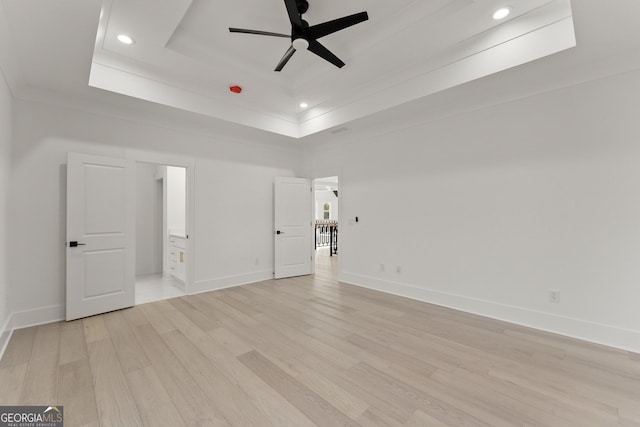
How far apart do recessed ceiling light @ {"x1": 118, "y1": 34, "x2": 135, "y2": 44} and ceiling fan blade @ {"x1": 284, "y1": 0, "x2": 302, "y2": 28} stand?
1883 mm

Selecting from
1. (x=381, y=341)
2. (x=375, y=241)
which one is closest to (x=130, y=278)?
(x=381, y=341)

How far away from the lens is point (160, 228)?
606 cm

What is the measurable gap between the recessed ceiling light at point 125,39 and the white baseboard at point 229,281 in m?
3.37

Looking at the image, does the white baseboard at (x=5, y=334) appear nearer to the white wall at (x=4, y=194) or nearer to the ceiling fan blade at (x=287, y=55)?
the white wall at (x=4, y=194)

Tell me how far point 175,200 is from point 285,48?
3882 millimetres

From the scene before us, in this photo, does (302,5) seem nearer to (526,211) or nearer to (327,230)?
(526,211)

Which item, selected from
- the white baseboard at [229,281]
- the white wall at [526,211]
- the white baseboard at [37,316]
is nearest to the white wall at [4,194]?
the white baseboard at [37,316]

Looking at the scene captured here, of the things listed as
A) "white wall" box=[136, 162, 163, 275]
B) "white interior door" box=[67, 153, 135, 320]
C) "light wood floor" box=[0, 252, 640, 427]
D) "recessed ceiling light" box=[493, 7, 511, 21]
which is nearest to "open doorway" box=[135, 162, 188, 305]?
"white wall" box=[136, 162, 163, 275]

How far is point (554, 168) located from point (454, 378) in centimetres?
258

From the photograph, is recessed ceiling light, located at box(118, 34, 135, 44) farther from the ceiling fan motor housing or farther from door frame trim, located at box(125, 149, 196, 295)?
the ceiling fan motor housing

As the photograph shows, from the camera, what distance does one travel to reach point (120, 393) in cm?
190

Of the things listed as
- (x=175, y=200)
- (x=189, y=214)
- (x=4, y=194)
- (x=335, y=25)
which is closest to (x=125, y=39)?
(x=4, y=194)

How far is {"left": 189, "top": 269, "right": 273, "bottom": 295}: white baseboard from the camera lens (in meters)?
4.34

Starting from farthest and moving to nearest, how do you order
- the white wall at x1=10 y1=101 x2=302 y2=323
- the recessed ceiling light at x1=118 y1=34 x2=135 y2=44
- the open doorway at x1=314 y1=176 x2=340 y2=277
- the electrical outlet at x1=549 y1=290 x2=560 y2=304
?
the open doorway at x1=314 y1=176 x2=340 y2=277
the white wall at x1=10 y1=101 x2=302 y2=323
the electrical outlet at x1=549 y1=290 x2=560 y2=304
the recessed ceiling light at x1=118 y1=34 x2=135 y2=44
